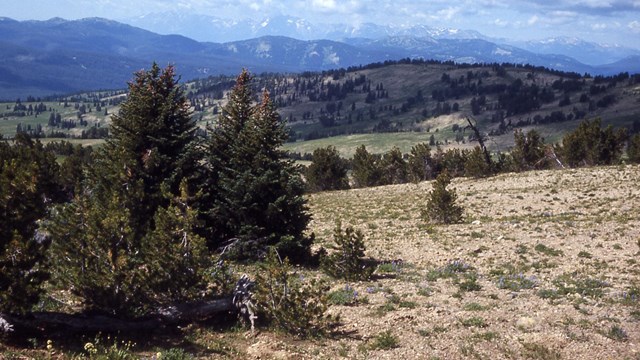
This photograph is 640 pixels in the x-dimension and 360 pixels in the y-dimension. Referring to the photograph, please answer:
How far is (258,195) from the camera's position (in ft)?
65.5

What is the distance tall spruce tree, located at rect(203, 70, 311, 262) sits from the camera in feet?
64.2

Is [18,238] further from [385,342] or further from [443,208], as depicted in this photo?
[443,208]

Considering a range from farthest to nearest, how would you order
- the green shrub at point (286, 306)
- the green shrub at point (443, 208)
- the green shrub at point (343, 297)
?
1. the green shrub at point (443, 208)
2. the green shrub at point (343, 297)
3. the green shrub at point (286, 306)

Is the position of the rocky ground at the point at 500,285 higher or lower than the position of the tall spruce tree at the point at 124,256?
lower

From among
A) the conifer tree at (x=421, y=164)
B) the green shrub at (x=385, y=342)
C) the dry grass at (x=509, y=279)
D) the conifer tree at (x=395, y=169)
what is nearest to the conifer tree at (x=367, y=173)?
the conifer tree at (x=395, y=169)

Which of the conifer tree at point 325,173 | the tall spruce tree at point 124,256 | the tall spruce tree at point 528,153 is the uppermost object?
the tall spruce tree at point 528,153

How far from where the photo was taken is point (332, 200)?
43625 millimetres

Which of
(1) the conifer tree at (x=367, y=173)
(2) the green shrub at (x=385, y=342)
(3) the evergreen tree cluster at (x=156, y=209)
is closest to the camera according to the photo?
(3) the evergreen tree cluster at (x=156, y=209)

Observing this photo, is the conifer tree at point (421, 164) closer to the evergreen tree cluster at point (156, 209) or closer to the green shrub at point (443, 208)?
the green shrub at point (443, 208)

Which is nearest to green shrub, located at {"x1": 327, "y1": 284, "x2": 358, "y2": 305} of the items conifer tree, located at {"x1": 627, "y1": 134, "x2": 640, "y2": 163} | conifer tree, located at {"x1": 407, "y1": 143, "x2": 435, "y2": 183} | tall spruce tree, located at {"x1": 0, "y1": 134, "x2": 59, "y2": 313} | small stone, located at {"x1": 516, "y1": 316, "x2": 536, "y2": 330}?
small stone, located at {"x1": 516, "y1": 316, "x2": 536, "y2": 330}

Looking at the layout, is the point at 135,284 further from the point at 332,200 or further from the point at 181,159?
the point at 332,200

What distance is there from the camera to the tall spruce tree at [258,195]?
19578 millimetres

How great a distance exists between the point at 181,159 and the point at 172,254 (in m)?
7.94

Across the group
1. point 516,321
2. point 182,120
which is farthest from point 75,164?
point 516,321
